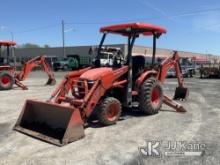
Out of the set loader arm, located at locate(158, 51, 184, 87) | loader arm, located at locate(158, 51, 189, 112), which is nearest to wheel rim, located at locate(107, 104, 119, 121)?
loader arm, located at locate(158, 51, 189, 112)

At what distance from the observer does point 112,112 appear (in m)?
8.66

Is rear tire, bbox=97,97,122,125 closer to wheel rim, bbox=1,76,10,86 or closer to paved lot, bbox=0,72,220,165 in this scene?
paved lot, bbox=0,72,220,165

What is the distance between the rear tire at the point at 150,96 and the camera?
31.7 feet

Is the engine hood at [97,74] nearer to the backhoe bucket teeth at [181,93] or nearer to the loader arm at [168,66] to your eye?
the loader arm at [168,66]

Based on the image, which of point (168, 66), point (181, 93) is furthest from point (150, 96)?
point (181, 93)

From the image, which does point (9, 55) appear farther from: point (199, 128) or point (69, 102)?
point (199, 128)

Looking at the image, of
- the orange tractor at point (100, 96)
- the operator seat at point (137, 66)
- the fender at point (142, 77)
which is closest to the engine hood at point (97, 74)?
the orange tractor at point (100, 96)

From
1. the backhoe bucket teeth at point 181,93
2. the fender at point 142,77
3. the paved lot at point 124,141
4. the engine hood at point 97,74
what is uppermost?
the engine hood at point 97,74

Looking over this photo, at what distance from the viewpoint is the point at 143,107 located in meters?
9.76

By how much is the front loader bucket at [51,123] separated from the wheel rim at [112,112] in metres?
1.32

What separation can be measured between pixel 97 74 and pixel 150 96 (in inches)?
72.6

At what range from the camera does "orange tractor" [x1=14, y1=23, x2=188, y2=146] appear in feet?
24.8

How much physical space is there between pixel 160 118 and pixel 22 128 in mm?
3678

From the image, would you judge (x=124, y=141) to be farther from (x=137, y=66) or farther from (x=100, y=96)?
(x=137, y=66)
